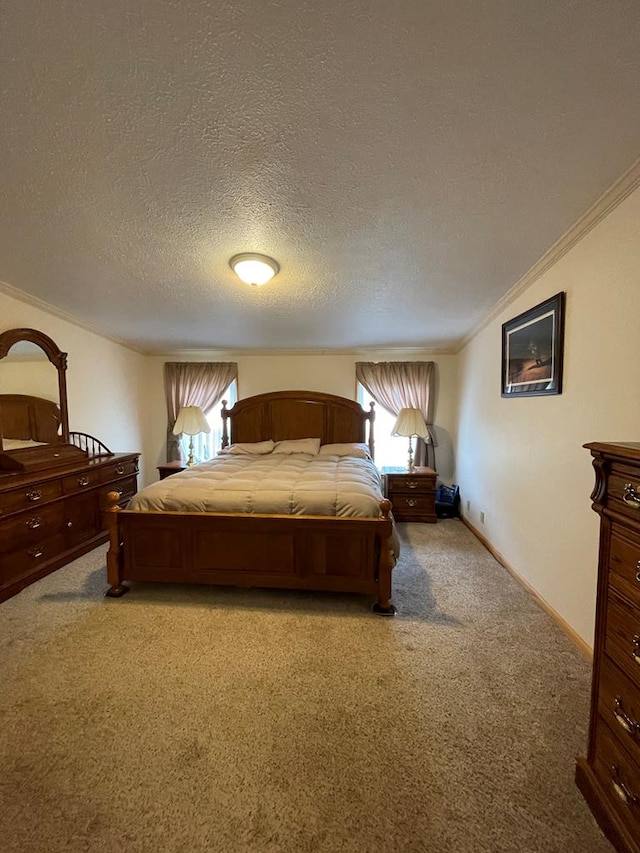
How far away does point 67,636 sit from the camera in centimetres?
200

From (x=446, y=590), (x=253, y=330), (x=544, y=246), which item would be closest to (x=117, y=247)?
(x=253, y=330)

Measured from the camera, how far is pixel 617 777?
1035 millimetres

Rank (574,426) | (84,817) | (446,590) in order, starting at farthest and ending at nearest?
(446,590), (574,426), (84,817)

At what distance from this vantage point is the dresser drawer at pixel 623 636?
0.99 metres

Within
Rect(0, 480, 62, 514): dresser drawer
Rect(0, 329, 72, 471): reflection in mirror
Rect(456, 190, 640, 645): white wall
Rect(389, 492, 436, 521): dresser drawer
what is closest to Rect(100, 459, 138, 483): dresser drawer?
Rect(0, 329, 72, 471): reflection in mirror

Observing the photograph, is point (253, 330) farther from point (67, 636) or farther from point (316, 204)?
point (67, 636)

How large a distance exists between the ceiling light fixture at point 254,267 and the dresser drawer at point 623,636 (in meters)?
2.42

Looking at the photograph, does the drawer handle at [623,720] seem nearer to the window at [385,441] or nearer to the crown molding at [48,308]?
the window at [385,441]

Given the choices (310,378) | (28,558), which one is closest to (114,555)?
(28,558)

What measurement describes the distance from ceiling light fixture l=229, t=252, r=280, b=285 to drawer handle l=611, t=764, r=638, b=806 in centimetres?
278

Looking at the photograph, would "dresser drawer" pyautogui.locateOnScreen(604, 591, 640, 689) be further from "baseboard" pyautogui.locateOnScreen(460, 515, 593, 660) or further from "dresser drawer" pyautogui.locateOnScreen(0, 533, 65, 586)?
"dresser drawer" pyautogui.locateOnScreen(0, 533, 65, 586)

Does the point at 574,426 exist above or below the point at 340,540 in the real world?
above

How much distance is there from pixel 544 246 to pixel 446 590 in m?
2.30

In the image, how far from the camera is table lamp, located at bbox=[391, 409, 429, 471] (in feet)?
14.1
